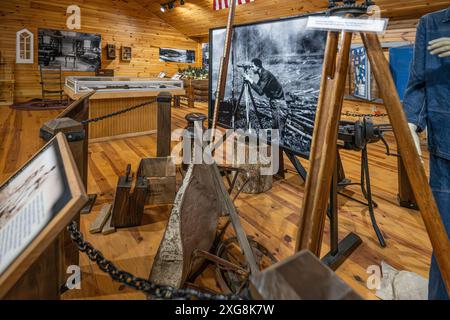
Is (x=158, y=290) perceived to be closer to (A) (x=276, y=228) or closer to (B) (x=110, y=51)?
(A) (x=276, y=228)

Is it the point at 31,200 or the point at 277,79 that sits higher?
the point at 277,79

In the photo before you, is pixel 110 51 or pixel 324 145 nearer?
pixel 324 145

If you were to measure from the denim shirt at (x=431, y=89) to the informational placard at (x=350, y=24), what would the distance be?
0.39 metres

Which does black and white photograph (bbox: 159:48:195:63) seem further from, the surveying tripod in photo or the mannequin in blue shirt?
the mannequin in blue shirt

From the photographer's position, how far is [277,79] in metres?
1.79

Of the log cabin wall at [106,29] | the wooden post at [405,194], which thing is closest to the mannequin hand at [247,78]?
the wooden post at [405,194]

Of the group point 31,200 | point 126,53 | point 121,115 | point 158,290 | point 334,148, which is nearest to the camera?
point 158,290

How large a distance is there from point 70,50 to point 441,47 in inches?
398

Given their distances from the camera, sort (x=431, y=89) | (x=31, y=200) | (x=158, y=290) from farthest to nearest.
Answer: (x=431, y=89) → (x=31, y=200) → (x=158, y=290)

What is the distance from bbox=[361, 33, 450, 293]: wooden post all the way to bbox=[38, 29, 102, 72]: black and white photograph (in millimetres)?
9926

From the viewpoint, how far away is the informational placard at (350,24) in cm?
76

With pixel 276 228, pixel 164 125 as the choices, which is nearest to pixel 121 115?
A: pixel 164 125

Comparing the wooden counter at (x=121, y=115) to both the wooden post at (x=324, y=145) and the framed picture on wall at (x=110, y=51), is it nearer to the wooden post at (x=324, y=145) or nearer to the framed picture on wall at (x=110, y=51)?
the wooden post at (x=324, y=145)

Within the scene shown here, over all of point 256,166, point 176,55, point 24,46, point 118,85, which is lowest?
point 256,166
